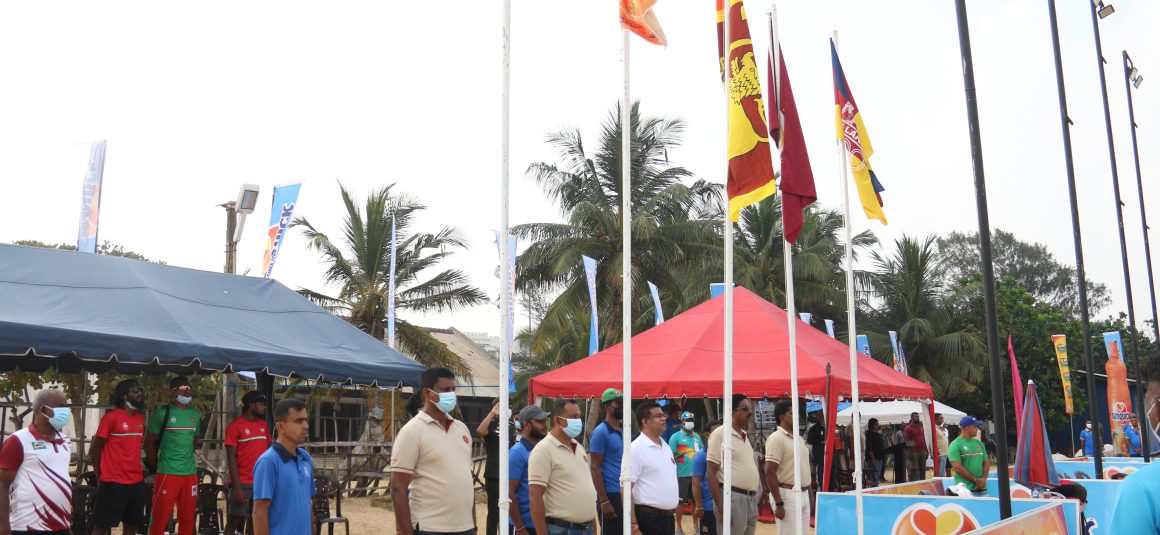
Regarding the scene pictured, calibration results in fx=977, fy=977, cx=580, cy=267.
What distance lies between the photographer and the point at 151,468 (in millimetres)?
9914

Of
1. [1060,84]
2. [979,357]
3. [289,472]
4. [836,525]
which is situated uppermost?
[1060,84]

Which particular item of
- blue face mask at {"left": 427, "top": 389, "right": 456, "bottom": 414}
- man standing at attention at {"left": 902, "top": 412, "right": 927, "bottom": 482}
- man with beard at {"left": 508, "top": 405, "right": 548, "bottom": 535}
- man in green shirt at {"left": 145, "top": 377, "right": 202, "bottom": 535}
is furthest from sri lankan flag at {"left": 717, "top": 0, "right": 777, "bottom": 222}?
man standing at attention at {"left": 902, "top": 412, "right": 927, "bottom": 482}

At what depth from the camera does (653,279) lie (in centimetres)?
2920

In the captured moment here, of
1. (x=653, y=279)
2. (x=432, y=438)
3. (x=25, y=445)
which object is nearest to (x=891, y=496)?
(x=432, y=438)

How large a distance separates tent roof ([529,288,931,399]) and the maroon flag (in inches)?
189

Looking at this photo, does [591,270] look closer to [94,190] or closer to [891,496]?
[94,190]

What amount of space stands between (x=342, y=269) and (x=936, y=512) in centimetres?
2059

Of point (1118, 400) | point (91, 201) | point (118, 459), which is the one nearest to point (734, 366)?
point (118, 459)

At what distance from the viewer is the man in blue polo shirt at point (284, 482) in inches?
217

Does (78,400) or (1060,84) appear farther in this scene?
(1060,84)

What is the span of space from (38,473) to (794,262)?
92.0ft

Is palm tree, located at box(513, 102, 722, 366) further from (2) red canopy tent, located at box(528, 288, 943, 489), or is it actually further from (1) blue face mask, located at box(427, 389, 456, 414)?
(1) blue face mask, located at box(427, 389, 456, 414)

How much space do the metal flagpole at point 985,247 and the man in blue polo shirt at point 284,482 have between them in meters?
4.74

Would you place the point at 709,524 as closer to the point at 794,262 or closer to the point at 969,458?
the point at 969,458
